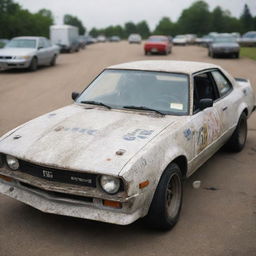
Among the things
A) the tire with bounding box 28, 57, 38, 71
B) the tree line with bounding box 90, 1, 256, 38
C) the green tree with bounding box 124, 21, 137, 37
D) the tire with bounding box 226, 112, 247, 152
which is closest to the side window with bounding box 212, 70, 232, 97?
the tire with bounding box 226, 112, 247, 152

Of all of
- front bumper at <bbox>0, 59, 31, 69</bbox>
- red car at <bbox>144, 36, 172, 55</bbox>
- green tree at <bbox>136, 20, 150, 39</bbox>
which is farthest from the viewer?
green tree at <bbox>136, 20, 150, 39</bbox>

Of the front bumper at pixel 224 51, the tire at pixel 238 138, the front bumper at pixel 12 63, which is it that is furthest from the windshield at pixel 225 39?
the tire at pixel 238 138

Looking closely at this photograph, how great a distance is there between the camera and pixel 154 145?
3.46 m

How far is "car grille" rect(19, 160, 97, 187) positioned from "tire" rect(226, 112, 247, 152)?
3.09 meters

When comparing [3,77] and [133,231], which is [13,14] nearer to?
[3,77]

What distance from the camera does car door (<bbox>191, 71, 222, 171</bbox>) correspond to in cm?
427

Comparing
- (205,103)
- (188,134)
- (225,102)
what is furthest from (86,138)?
(225,102)

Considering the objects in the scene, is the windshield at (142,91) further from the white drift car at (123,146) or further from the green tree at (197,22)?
the green tree at (197,22)

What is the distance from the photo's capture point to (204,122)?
4.44m

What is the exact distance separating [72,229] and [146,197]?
2.80 feet

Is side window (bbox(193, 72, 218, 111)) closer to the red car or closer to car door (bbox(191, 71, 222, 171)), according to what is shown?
car door (bbox(191, 71, 222, 171))

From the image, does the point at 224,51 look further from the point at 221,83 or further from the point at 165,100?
the point at 165,100

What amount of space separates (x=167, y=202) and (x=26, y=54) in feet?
45.3

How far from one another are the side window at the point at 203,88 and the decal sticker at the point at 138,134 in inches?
40.1
